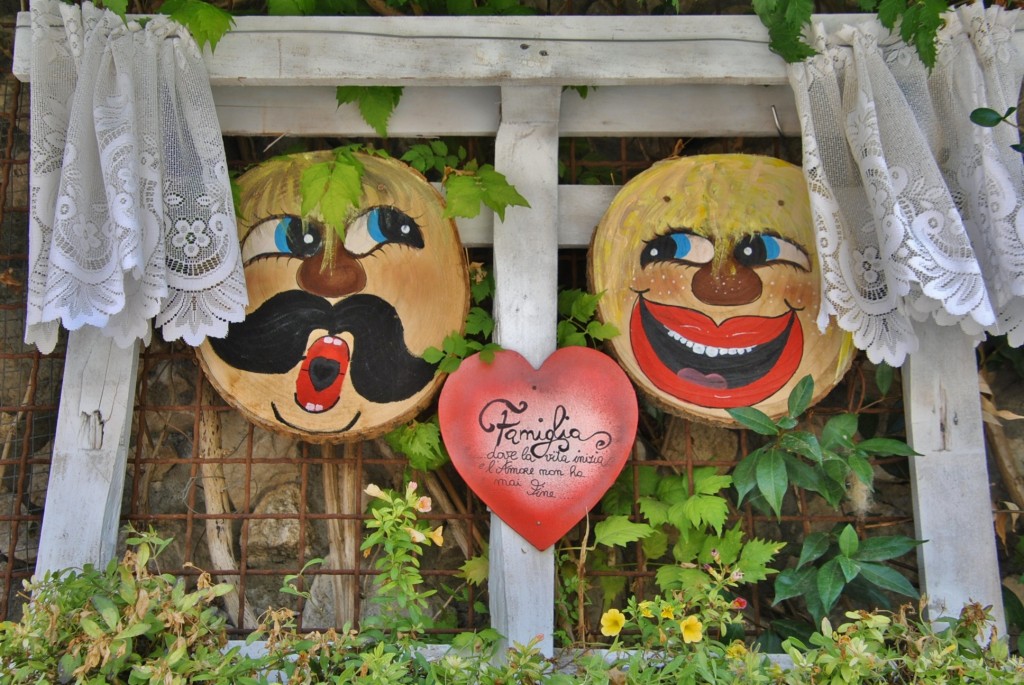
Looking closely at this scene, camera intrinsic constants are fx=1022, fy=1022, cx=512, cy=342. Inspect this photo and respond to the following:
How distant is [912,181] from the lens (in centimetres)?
215

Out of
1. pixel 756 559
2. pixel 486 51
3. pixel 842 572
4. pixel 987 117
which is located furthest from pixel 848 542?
pixel 486 51

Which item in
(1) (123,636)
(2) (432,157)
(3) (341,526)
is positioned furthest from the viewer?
(3) (341,526)

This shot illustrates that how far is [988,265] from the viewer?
2170 millimetres

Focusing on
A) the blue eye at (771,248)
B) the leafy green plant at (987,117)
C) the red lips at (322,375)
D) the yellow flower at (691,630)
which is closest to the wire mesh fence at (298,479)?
the red lips at (322,375)

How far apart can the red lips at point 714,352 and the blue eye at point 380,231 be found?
0.55m

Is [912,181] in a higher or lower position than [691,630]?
higher

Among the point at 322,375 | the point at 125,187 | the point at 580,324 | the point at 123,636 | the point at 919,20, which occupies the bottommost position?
the point at 123,636

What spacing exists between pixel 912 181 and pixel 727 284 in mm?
457

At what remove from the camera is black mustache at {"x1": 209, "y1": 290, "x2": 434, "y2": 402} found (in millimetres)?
2332

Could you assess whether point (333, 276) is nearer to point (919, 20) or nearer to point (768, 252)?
point (768, 252)

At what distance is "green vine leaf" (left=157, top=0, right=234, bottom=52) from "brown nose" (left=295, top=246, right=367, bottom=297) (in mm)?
527

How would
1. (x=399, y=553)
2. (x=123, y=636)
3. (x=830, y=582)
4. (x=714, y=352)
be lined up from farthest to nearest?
(x=714, y=352) → (x=830, y=582) → (x=399, y=553) → (x=123, y=636)

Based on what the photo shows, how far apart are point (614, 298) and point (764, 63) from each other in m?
0.62

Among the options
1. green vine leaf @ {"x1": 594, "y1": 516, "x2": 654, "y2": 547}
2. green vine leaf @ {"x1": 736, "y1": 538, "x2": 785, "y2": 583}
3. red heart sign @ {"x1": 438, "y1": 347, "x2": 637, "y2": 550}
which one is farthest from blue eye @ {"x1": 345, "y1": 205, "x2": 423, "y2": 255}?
green vine leaf @ {"x1": 736, "y1": 538, "x2": 785, "y2": 583}
